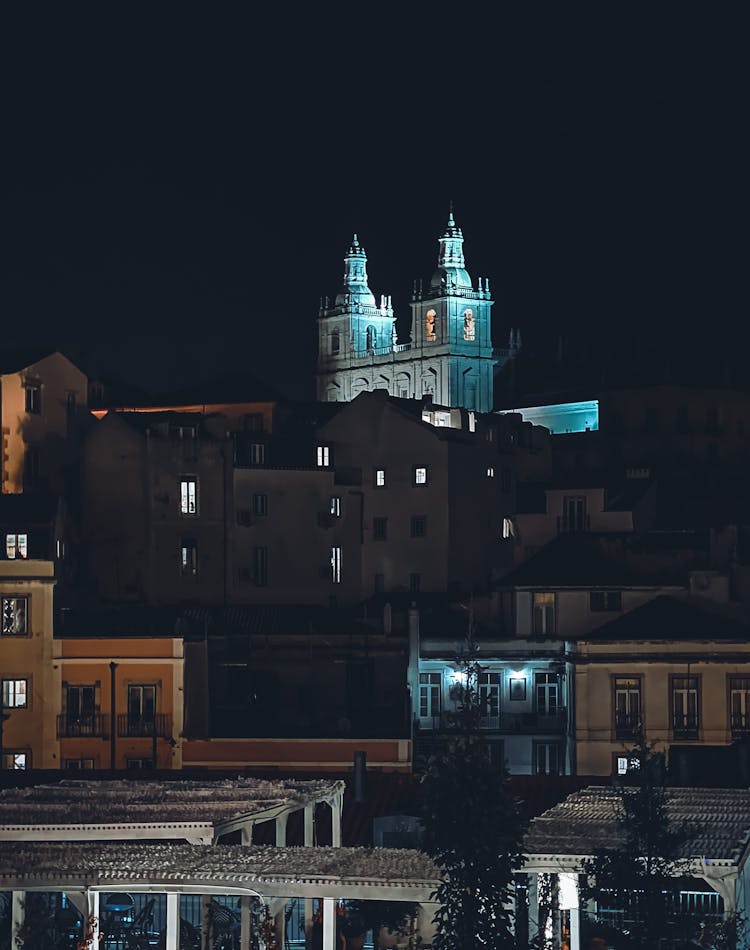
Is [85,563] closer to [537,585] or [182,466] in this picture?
[182,466]

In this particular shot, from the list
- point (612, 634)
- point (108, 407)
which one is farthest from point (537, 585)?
point (108, 407)

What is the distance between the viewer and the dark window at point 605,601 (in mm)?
74875

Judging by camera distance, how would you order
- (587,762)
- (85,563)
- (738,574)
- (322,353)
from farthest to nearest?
(322,353) → (85,563) → (738,574) → (587,762)

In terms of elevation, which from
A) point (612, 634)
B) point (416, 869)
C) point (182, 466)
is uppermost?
point (182, 466)

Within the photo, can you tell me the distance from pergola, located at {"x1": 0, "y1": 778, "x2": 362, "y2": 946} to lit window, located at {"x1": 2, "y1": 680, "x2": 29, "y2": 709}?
2750 cm

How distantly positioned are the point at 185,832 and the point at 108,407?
6070cm

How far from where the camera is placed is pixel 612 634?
6956 cm

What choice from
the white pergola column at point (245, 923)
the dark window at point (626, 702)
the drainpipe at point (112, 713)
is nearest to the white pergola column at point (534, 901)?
the white pergola column at point (245, 923)

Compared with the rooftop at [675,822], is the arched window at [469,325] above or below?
above

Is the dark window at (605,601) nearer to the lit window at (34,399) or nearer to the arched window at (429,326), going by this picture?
the lit window at (34,399)

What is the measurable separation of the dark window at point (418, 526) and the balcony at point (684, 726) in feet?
71.5

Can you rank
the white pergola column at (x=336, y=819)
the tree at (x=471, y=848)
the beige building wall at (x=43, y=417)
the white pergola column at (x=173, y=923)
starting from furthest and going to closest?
the beige building wall at (x=43, y=417) < the white pergola column at (x=336, y=819) < the white pergola column at (x=173, y=923) < the tree at (x=471, y=848)

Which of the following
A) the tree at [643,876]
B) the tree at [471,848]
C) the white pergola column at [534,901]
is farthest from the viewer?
the white pergola column at [534,901]

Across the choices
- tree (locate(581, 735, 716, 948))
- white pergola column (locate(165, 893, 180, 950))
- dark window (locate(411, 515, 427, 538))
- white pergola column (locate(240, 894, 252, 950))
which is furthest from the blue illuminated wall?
white pergola column (locate(165, 893, 180, 950))
